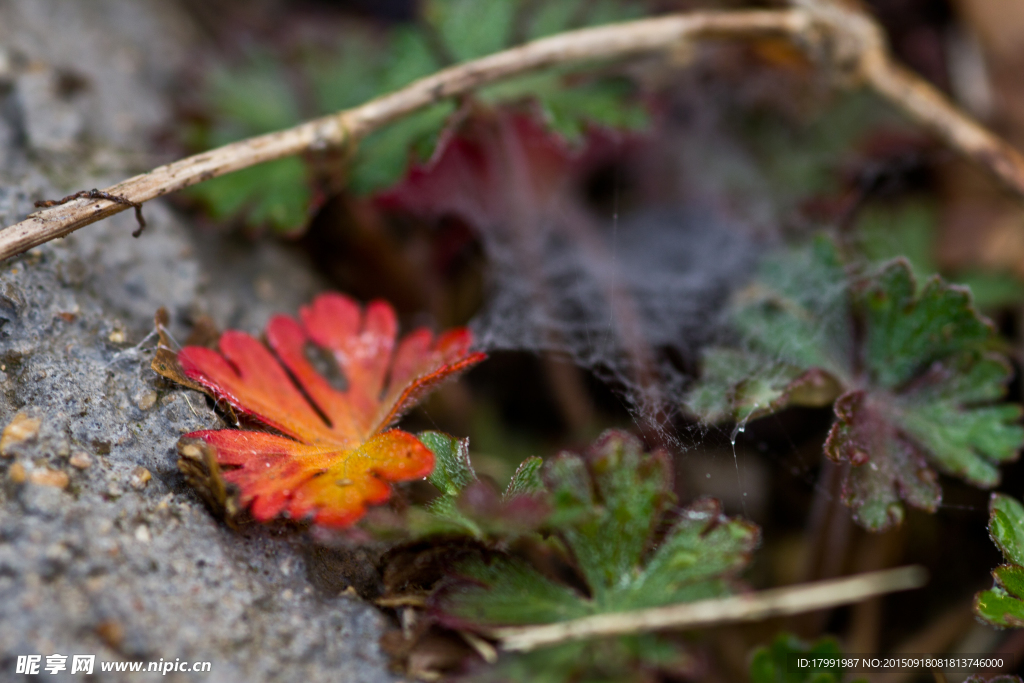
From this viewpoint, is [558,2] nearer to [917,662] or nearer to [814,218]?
[814,218]

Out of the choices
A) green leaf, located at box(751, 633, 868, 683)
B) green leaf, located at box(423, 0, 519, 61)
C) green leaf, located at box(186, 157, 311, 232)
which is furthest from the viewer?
green leaf, located at box(423, 0, 519, 61)

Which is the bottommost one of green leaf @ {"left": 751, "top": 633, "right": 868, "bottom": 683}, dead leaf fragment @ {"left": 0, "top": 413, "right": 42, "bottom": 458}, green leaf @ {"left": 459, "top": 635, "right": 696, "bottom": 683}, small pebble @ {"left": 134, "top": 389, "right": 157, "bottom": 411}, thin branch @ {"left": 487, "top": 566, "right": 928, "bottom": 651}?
green leaf @ {"left": 751, "top": 633, "right": 868, "bottom": 683}

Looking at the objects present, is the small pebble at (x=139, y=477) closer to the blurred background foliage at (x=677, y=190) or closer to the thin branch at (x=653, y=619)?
the thin branch at (x=653, y=619)

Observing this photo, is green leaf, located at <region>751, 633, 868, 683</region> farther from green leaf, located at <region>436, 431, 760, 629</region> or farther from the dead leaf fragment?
the dead leaf fragment

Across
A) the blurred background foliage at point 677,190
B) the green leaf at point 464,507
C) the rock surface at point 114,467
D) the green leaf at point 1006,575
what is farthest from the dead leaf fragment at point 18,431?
the green leaf at point 1006,575

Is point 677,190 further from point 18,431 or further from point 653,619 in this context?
point 18,431

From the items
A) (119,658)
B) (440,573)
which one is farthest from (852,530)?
(119,658)

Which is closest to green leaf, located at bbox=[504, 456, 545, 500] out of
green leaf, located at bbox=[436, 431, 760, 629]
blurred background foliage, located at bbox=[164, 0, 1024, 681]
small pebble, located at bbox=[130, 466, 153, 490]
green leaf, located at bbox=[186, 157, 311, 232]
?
green leaf, located at bbox=[436, 431, 760, 629]
